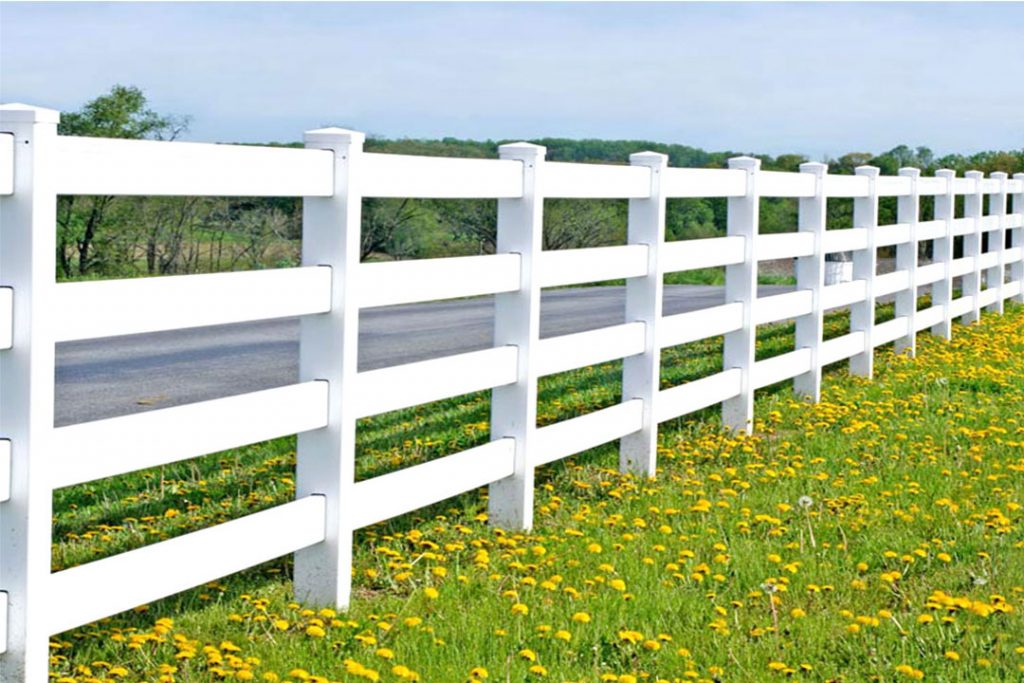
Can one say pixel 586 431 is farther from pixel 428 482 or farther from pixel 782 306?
pixel 782 306

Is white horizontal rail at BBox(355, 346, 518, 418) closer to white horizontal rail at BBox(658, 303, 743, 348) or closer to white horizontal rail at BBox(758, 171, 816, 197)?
white horizontal rail at BBox(658, 303, 743, 348)

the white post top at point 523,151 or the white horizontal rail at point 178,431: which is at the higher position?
the white post top at point 523,151

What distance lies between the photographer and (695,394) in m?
9.73

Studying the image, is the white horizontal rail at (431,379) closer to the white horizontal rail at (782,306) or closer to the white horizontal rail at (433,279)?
the white horizontal rail at (433,279)

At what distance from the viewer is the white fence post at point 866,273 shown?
43.9 feet

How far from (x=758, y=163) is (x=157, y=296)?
20.4 ft

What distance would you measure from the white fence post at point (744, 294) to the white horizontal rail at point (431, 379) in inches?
136

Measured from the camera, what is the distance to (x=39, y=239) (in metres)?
4.55

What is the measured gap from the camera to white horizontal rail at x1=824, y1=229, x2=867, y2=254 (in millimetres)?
12234

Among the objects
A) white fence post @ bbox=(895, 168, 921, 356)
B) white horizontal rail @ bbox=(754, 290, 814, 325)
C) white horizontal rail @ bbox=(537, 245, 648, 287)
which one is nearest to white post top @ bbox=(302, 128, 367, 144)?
white horizontal rail @ bbox=(537, 245, 648, 287)

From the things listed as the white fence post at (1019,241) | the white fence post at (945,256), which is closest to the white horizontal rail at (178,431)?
the white fence post at (945,256)

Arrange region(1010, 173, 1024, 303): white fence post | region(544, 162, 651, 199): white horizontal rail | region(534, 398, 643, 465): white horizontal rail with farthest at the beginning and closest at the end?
region(1010, 173, 1024, 303): white fence post → region(534, 398, 643, 465): white horizontal rail → region(544, 162, 651, 199): white horizontal rail

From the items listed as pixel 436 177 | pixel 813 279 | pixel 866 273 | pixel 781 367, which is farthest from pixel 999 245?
pixel 436 177

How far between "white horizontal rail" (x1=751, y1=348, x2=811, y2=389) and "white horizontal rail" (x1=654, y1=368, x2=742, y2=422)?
14.1 inches
